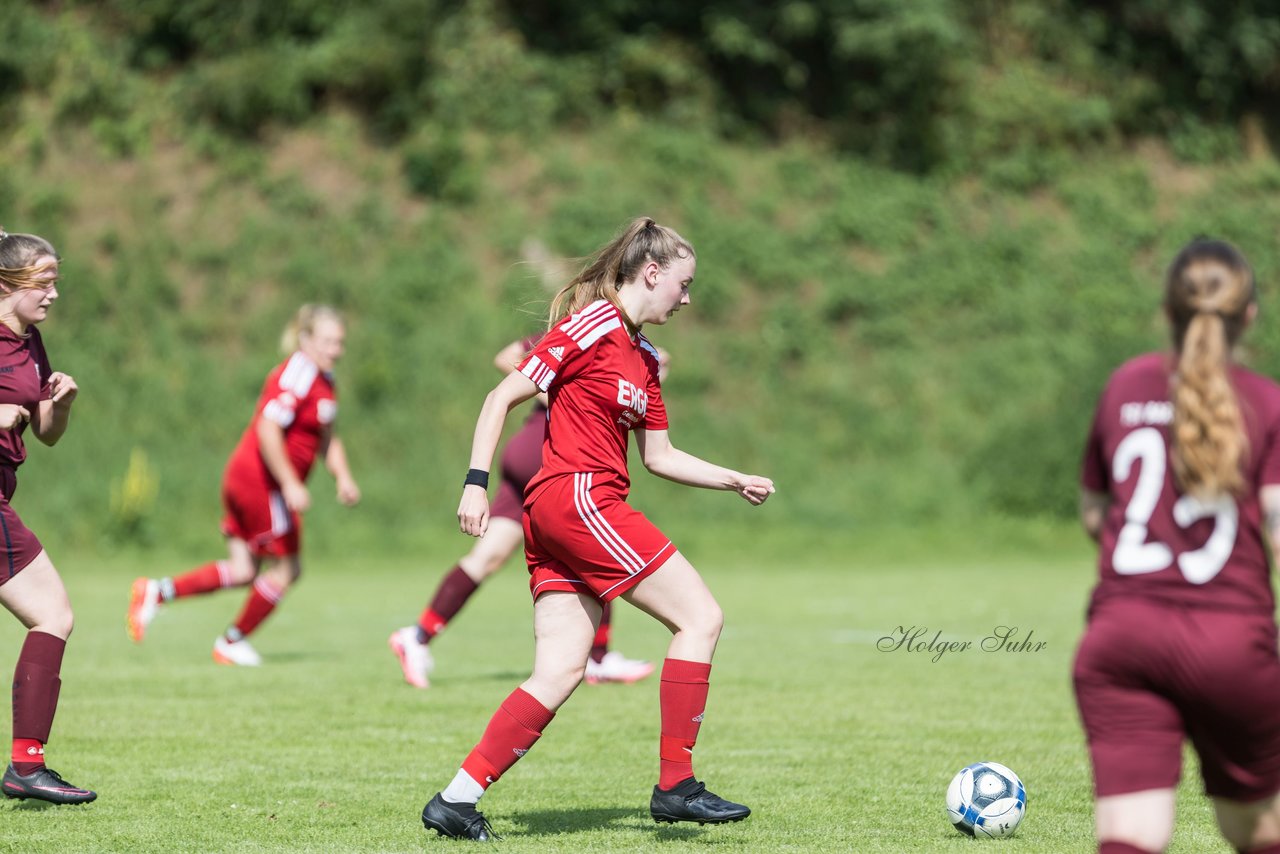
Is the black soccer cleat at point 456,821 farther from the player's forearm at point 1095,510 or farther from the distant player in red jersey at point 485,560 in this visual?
the distant player in red jersey at point 485,560

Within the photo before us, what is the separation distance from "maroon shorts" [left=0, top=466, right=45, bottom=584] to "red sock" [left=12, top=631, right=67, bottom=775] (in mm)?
222

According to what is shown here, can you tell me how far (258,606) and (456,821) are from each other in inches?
196

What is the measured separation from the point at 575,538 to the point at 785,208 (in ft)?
66.1

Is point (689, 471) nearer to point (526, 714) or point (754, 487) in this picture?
point (754, 487)

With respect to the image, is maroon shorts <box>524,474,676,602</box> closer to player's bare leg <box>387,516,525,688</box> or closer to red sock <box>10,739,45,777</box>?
red sock <box>10,739,45,777</box>

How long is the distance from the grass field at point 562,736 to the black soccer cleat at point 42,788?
6 cm

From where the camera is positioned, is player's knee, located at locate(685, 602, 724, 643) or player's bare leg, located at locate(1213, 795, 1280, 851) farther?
player's knee, located at locate(685, 602, 724, 643)

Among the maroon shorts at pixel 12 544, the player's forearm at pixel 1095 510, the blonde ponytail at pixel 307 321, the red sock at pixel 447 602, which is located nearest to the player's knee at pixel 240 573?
the blonde ponytail at pixel 307 321

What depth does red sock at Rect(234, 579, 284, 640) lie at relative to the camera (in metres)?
9.22

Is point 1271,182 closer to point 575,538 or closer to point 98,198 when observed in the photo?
point 98,198

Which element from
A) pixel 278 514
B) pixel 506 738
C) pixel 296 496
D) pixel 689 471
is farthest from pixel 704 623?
pixel 278 514

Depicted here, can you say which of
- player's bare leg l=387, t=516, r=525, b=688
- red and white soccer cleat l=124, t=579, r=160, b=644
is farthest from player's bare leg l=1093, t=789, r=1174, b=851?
red and white soccer cleat l=124, t=579, r=160, b=644

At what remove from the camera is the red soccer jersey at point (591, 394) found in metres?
4.76

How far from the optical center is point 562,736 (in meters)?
6.69
